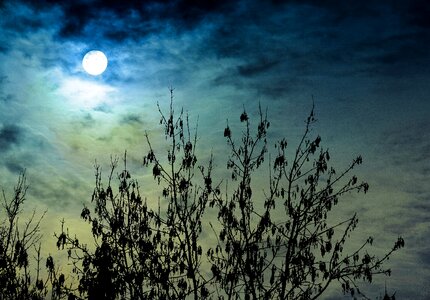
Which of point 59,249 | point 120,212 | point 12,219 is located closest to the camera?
point 59,249

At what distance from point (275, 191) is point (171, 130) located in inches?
124

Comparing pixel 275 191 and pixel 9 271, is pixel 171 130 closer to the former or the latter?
pixel 275 191

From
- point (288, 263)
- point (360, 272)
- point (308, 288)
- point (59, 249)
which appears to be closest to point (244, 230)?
point (288, 263)

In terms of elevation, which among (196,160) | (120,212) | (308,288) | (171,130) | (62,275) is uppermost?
(171,130)

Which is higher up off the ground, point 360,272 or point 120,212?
point 120,212

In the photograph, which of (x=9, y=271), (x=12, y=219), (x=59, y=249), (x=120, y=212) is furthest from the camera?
(x=12, y=219)

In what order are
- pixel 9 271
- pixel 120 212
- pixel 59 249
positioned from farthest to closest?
pixel 9 271 < pixel 120 212 < pixel 59 249

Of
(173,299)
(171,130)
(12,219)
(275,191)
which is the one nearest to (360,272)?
(275,191)

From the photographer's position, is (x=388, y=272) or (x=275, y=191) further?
(x=275, y=191)

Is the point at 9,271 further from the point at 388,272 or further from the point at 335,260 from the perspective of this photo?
the point at 388,272

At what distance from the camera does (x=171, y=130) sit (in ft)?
35.4

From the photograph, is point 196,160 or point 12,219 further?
point 12,219

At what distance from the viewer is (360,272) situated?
10.2 meters

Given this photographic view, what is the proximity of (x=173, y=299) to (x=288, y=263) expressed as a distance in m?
2.93
